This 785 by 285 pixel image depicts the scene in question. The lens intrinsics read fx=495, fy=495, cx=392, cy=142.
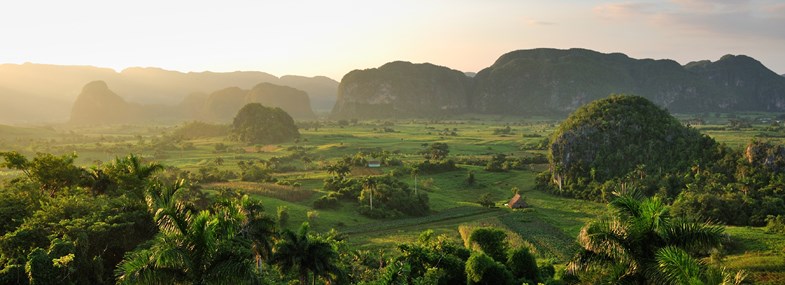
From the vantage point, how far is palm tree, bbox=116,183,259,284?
14.4m

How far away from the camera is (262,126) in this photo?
546 ft

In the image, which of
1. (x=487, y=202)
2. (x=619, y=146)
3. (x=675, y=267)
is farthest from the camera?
(x=619, y=146)

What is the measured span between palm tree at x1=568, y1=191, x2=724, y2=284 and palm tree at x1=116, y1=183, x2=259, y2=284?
35.2 feet

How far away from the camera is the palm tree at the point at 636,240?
14766mm

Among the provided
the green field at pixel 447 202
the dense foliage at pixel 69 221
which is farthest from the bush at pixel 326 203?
the dense foliage at pixel 69 221

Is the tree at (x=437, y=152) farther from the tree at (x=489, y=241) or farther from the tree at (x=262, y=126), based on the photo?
the tree at (x=489, y=241)

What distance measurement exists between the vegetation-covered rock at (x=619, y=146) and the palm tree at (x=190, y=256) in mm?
71980

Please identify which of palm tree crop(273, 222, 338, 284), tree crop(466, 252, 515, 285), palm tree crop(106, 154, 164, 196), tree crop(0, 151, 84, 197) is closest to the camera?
tree crop(466, 252, 515, 285)

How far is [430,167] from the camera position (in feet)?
324

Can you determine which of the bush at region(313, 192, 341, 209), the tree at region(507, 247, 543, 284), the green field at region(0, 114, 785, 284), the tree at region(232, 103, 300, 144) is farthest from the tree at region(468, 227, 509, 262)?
the tree at region(232, 103, 300, 144)

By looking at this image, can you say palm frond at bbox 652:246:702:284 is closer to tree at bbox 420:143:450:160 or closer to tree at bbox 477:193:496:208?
tree at bbox 477:193:496:208

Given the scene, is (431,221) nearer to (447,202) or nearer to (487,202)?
(447,202)

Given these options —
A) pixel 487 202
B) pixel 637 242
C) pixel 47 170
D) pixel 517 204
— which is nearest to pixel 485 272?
pixel 637 242

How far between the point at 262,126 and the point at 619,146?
115396 mm
